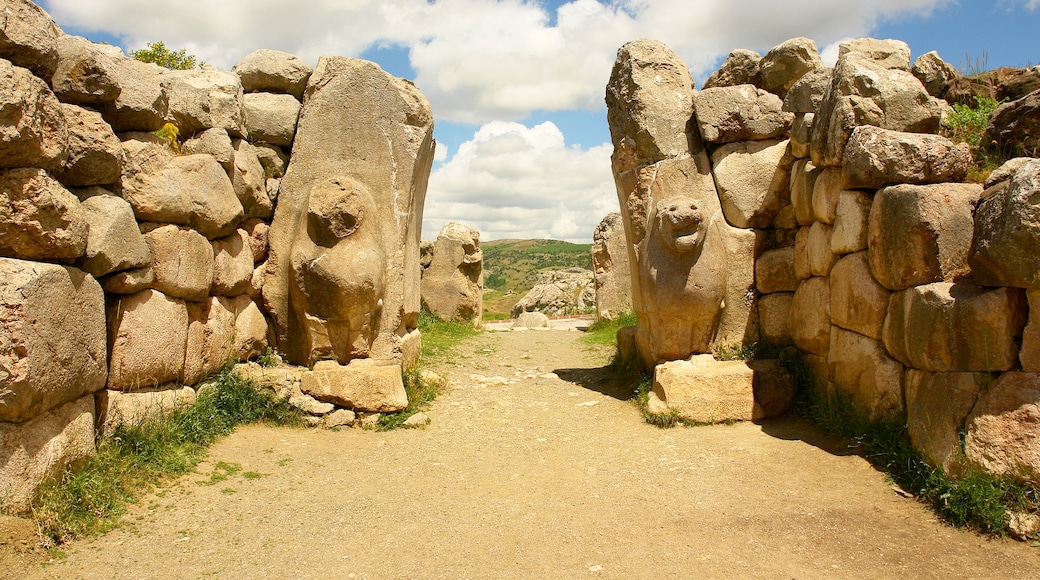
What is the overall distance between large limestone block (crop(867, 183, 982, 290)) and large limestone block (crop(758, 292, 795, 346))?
156cm

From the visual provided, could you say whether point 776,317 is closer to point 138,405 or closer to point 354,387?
point 354,387

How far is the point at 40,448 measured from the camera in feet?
11.2

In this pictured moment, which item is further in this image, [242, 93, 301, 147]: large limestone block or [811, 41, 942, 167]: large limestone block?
[242, 93, 301, 147]: large limestone block

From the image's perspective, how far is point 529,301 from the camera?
17.8m

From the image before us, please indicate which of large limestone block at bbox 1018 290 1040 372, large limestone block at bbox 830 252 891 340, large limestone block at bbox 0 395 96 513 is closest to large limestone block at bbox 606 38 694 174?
large limestone block at bbox 830 252 891 340

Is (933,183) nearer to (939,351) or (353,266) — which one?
(939,351)

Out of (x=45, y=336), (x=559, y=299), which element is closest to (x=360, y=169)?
(x=45, y=336)

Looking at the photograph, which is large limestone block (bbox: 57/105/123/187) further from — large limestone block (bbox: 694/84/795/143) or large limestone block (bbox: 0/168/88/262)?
large limestone block (bbox: 694/84/795/143)

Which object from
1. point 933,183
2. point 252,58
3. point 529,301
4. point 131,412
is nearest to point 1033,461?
point 933,183

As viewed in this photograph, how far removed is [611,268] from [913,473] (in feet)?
27.9

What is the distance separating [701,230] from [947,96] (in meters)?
2.35

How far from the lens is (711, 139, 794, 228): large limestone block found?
591 cm

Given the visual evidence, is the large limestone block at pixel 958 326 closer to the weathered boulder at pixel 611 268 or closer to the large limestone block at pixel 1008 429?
the large limestone block at pixel 1008 429

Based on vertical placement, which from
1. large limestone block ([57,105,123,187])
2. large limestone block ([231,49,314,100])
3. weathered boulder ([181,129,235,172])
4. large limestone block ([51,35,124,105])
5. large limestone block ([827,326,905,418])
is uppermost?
large limestone block ([231,49,314,100])
